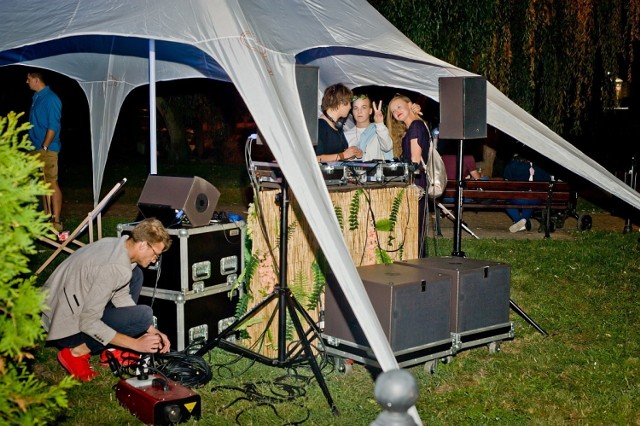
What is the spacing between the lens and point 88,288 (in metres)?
5.20

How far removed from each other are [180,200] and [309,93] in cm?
127

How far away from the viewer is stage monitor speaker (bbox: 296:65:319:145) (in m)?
5.49

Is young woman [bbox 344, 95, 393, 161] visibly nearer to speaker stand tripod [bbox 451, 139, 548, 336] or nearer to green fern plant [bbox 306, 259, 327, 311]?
speaker stand tripod [bbox 451, 139, 548, 336]

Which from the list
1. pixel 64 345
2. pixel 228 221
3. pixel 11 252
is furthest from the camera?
pixel 228 221

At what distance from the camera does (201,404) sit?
4977 millimetres

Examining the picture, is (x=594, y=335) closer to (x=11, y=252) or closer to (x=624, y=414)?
(x=624, y=414)

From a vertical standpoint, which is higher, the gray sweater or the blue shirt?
the blue shirt

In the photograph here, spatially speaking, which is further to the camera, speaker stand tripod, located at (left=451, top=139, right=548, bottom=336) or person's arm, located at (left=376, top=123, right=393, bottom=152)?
person's arm, located at (left=376, top=123, right=393, bottom=152)

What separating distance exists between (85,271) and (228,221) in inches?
55.8

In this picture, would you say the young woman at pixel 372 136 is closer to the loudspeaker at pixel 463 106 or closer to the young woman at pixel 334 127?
the young woman at pixel 334 127

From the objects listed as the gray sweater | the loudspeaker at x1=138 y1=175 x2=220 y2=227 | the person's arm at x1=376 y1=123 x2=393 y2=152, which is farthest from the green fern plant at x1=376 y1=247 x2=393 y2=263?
the gray sweater

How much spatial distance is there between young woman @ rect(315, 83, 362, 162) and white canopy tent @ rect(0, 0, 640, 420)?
0.63m

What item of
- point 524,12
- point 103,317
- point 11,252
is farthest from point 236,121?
point 11,252

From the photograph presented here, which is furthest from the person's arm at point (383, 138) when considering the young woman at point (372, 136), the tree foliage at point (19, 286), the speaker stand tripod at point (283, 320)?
the tree foliage at point (19, 286)
